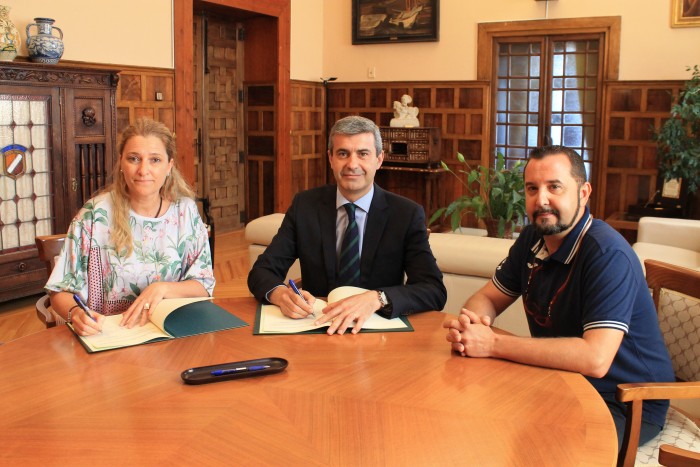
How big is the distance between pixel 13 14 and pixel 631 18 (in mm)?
6141

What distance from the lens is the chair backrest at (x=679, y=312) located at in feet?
7.32

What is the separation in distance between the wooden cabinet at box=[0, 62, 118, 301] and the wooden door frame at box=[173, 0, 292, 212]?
1613 millimetres

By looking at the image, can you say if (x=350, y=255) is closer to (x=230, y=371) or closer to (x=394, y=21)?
(x=230, y=371)

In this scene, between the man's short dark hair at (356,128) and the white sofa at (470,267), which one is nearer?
the man's short dark hair at (356,128)

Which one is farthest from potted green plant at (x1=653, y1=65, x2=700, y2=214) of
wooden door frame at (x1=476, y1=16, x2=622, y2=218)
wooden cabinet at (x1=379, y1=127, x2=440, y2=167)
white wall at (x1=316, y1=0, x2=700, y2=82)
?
wooden cabinet at (x1=379, y1=127, x2=440, y2=167)

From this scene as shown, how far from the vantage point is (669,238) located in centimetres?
545

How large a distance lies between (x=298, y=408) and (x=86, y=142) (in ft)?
15.1

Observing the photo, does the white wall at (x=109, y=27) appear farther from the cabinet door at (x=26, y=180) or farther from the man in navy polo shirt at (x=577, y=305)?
the man in navy polo shirt at (x=577, y=305)

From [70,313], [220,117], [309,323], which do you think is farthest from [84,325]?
[220,117]

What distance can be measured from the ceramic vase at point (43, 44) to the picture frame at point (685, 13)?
6.08m

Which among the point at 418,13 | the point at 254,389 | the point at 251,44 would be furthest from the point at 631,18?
the point at 254,389

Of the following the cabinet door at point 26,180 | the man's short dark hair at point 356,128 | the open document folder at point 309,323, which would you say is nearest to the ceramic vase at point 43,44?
the cabinet door at point 26,180

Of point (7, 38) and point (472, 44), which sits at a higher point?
point (472, 44)

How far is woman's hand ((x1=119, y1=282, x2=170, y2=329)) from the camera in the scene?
2.12 meters
